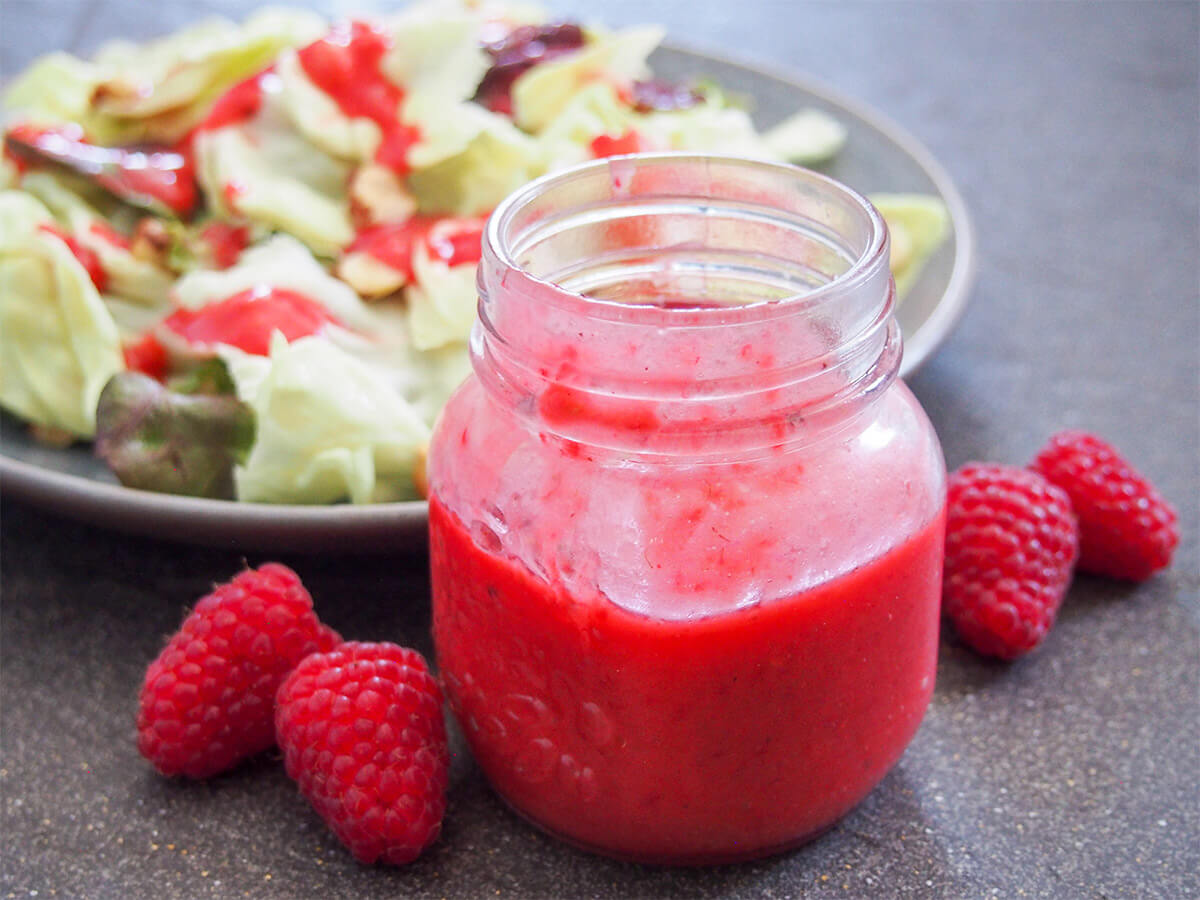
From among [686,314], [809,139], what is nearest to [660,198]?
[686,314]

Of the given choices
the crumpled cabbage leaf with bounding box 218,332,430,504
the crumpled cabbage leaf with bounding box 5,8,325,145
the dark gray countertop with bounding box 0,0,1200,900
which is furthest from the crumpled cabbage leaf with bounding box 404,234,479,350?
the crumpled cabbage leaf with bounding box 5,8,325,145

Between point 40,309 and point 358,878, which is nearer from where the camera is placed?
point 358,878

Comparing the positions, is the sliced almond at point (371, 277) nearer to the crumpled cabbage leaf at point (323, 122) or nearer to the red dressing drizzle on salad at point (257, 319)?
the red dressing drizzle on salad at point (257, 319)

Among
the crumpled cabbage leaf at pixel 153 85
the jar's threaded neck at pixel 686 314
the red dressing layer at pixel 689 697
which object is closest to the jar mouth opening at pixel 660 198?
the jar's threaded neck at pixel 686 314

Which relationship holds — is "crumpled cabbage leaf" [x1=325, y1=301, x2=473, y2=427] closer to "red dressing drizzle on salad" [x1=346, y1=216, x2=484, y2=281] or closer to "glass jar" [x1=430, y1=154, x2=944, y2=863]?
"red dressing drizzle on salad" [x1=346, y1=216, x2=484, y2=281]

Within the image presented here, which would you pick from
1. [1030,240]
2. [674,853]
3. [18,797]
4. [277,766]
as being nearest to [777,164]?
[674,853]

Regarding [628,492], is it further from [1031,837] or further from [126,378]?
[126,378]
